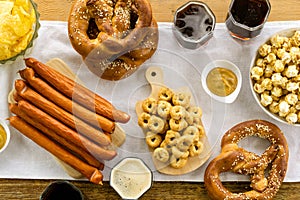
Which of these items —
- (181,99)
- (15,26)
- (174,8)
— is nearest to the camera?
(15,26)

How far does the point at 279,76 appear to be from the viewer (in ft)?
6.44

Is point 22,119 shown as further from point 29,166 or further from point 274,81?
point 274,81

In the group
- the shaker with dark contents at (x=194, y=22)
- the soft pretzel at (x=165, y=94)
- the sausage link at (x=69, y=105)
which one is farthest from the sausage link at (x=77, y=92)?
the shaker with dark contents at (x=194, y=22)

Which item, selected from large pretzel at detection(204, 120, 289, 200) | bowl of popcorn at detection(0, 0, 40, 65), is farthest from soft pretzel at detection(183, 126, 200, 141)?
bowl of popcorn at detection(0, 0, 40, 65)

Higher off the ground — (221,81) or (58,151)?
(221,81)

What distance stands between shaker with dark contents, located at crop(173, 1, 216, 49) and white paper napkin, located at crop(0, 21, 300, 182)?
0.32 ft

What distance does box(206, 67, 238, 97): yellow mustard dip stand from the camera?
2.04m

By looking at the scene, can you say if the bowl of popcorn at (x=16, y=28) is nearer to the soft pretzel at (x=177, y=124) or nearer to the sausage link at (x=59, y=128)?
the sausage link at (x=59, y=128)

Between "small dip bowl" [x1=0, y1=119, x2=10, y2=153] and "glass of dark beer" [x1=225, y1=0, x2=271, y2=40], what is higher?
"glass of dark beer" [x1=225, y1=0, x2=271, y2=40]

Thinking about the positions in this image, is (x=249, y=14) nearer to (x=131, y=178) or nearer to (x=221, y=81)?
(x=221, y=81)

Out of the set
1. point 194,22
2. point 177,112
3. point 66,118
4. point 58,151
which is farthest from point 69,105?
point 194,22

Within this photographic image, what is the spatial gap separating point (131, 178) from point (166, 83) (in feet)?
1.19

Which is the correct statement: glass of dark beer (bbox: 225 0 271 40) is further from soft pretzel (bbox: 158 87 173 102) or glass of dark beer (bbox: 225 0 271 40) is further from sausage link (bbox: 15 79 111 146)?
sausage link (bbox: 15 79 111 146)

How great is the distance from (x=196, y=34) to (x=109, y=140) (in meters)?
0.48
